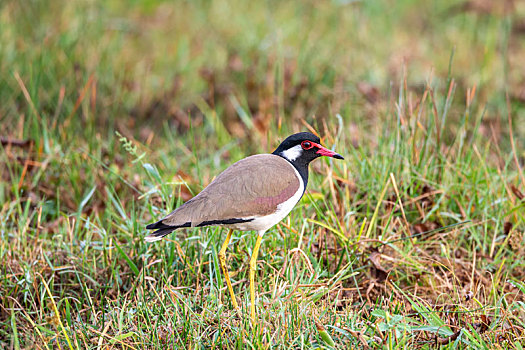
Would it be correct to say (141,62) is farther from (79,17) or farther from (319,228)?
(319,228)

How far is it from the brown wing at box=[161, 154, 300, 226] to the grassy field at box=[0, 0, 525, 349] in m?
0.42

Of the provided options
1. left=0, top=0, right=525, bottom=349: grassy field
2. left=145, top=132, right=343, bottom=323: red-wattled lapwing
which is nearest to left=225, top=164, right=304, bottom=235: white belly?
left=145, top=132, right=343, bottom=323: red-wattled lapwing

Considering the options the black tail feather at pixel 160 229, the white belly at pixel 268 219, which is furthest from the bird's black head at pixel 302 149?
the black tail feather at pixel 160 229

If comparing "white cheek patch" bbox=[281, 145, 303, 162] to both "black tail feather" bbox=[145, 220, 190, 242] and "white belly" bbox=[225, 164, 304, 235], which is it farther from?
"black tail feather" bbox=[145, 220, 190, 242]

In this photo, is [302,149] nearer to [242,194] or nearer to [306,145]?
[306,145]

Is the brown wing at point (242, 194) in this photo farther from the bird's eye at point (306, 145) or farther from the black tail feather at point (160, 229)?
the bird's eye at point (306, 145)

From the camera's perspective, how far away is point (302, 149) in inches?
129

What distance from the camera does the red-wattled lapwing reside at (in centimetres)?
299

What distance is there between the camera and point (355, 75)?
20.9 feet

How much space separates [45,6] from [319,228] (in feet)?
13.6

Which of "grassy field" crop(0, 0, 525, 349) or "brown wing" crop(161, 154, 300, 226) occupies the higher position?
"brown wing" crop(161, 154, 300, 226)

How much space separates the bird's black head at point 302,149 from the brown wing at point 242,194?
12cm

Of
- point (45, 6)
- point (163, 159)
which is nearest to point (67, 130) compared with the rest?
point (163, 159)

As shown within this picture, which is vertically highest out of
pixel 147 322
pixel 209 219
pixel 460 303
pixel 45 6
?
pixel 45 6
